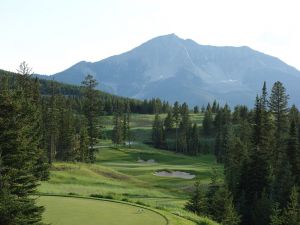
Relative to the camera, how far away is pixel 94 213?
27938mm

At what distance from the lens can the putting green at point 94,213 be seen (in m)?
25.5

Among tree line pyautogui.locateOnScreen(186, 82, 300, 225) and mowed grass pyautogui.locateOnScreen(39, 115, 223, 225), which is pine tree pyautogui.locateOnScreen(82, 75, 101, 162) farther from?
tree line pyautogui.locateOnScreen(186, 82, 300, 225)

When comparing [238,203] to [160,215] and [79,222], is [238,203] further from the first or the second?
[79,222]

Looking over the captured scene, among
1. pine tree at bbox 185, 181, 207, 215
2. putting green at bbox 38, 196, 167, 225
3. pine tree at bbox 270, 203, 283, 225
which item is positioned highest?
putting green at bbox 38, 196, 167, 225

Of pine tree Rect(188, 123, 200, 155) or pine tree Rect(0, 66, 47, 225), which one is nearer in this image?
pine tree Rect(0, 66, 47, 225)

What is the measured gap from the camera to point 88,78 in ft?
270

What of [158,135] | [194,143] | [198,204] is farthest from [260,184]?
[158,135]

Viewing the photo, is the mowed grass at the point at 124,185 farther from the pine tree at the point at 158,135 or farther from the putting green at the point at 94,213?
the pine tree at the point at 158,135

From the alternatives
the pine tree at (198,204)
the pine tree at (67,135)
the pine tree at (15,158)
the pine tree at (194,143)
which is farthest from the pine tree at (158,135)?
the pine tree at (15,158)

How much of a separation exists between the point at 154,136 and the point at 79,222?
449 ft

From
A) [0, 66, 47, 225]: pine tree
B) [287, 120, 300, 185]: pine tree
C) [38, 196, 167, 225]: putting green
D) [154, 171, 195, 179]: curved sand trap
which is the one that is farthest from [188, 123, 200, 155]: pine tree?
[0, 66, 47, 225]: pine tree

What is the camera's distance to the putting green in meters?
25.5

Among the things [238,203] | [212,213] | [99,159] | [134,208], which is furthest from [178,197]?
[99,159]

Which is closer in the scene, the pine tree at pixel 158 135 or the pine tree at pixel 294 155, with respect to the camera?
the pine tree at pixel 294 155
